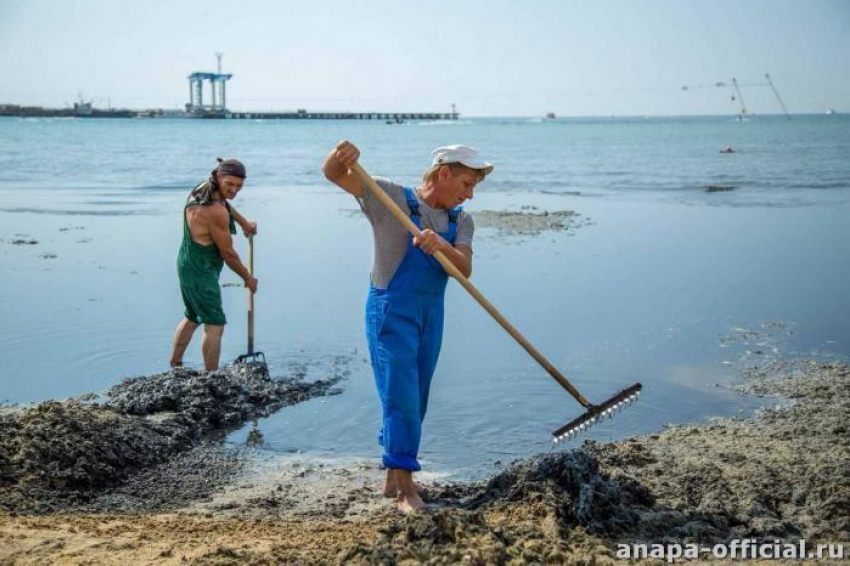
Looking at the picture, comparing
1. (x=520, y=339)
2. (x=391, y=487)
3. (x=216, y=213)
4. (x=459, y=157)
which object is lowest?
(x=391, y=487)

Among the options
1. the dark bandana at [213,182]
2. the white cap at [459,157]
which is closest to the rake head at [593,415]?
the white cap at [459,157]

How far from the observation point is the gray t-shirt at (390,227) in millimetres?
4301

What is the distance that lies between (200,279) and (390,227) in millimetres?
2755

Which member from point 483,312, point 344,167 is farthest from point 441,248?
point 483,312

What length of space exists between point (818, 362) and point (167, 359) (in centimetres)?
535

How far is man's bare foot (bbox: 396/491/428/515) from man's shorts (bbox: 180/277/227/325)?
2.73 meters

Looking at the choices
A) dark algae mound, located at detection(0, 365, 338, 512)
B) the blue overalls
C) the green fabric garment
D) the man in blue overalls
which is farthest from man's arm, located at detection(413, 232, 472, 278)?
the green fabric garment

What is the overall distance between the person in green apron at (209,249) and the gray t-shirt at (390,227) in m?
2.39

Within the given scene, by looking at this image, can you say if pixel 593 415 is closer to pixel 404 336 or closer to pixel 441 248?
pixel 404 336

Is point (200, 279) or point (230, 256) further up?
point (230, 256)

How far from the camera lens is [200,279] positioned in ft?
21.6

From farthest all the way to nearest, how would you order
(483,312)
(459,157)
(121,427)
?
(483,312) → (121,427) → (459,157)

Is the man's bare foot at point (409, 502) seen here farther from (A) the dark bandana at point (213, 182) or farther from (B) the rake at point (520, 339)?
(A) the dark bandana at point (213, 182)

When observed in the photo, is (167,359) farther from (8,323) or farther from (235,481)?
(235,481)
